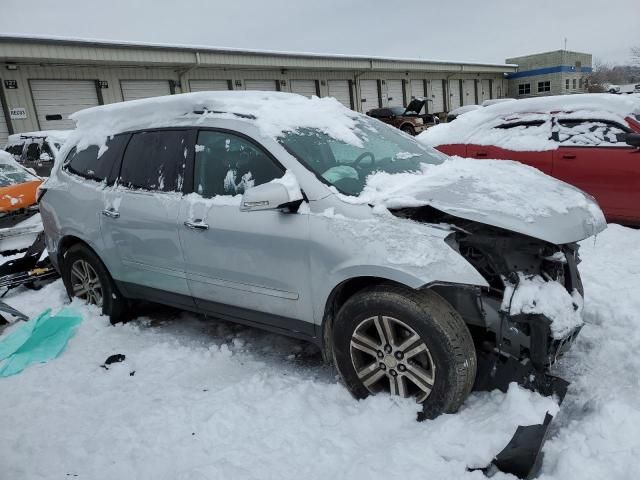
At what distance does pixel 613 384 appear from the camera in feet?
8.95

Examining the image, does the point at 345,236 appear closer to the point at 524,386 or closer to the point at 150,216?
the point at 524,386

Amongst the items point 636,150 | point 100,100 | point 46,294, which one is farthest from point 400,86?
point 46,294

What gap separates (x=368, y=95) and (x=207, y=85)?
11114 millimetres

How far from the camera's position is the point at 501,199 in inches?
103

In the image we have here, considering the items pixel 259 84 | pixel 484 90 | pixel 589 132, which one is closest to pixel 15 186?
pixel 589 132

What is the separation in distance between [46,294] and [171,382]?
2667 mm

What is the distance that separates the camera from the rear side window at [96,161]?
401 cm

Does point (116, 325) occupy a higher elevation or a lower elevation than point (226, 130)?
lower

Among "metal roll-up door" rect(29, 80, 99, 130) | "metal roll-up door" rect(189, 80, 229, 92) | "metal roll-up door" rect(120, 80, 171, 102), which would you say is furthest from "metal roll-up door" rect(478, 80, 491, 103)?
"metal roll-up door" rect(29, 80, 99, 130)

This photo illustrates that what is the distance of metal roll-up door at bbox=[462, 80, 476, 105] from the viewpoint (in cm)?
3731

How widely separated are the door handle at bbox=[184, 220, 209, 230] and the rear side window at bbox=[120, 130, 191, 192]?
12.1 inches

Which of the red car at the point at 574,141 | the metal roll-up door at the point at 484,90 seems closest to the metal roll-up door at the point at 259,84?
the red car at the point at 574,141

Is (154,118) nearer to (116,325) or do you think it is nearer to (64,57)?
(116,325)

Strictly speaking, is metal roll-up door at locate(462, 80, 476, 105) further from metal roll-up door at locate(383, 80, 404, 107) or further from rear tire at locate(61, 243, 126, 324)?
rear tire at locate(61, 243, 126, 324)
